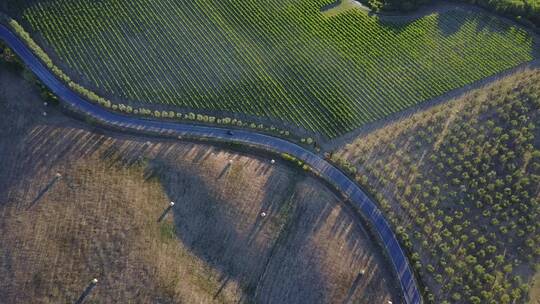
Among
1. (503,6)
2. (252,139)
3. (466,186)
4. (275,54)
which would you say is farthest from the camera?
(503,6)

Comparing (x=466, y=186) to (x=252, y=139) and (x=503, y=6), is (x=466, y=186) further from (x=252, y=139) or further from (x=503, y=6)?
(x=503, y=6)

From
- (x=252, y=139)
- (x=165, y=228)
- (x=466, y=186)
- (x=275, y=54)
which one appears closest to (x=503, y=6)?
(x=466, y=186)

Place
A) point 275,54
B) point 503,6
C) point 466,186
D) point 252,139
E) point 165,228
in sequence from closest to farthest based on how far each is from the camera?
1. point 165,228
2. point 466,186
3. point 252,139
4. point 275,54
5. point 503,6

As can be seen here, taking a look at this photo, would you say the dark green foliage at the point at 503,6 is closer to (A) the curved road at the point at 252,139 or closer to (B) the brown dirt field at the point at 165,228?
(A) the curved road at the point at 252,139

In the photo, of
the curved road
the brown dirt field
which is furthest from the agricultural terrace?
the brown dirt field

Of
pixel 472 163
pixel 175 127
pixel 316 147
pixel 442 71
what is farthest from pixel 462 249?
pixel 175 127

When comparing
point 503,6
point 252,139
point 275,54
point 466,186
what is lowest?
point 252,139
